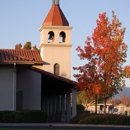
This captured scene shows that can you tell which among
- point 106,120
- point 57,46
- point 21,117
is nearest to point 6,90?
point 21,117

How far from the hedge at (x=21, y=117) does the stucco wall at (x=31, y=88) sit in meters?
8.83

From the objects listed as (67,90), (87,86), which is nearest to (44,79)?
(67,90)

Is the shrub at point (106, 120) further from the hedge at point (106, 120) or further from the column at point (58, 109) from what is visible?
the column at point (58, 109)

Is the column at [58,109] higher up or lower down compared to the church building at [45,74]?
lower down

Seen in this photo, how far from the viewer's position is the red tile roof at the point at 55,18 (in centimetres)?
5700

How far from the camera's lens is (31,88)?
136 feet

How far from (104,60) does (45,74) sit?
23.9 ft

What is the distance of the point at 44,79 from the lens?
44.2 metres

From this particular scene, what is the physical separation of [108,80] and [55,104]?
20.0 metres

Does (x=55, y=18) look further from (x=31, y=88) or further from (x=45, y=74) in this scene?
(x=31, y=88)

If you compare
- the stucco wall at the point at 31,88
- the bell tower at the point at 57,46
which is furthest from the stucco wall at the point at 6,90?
the bell tower at the point at 57,46

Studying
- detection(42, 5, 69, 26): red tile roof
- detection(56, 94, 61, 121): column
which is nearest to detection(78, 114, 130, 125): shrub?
detection(56, 94, 61, 121): column

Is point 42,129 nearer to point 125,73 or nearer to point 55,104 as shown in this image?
point 125,73

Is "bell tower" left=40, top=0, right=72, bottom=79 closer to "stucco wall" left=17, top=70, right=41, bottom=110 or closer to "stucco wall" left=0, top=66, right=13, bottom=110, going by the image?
"stucco wall" left=17, top=70, right=41, bottom=110
